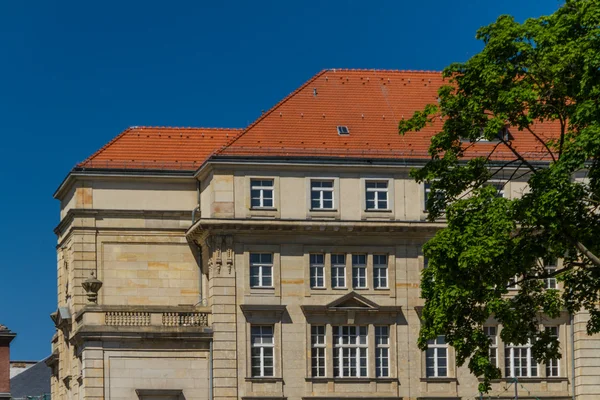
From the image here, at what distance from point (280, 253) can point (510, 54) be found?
78.7ft

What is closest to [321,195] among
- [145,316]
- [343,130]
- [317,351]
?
[343,130]

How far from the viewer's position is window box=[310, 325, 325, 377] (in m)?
78.2

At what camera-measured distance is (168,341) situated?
77875mm

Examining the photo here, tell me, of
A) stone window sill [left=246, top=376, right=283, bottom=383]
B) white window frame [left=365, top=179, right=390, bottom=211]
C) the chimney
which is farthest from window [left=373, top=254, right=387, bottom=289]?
the chimney

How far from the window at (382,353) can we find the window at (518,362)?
4559mm

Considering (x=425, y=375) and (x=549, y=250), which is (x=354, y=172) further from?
(x=549, y=250)

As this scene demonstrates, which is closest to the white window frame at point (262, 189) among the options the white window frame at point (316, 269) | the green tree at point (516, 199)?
the white window frame at point (316, 269)

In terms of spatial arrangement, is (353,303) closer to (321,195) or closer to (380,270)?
(380,270)

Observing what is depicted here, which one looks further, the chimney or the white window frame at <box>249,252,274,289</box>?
the chimney

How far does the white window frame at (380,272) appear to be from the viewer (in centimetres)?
7912

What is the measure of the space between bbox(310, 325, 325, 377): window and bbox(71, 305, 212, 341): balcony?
394cm

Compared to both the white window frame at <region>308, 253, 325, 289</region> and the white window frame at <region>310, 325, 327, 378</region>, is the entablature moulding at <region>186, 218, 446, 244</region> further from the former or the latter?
the white window frame at <region>310, 325, 327, 378</region>

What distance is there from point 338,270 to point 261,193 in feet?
13.7

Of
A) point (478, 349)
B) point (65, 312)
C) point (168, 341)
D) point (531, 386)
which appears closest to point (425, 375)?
point (531, 386)
